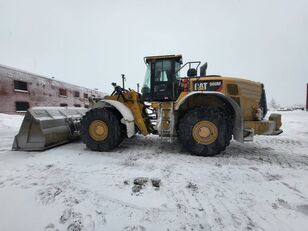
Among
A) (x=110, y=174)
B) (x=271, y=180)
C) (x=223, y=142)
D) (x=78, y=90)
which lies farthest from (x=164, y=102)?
(x=78, y=90)

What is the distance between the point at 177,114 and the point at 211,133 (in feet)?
3.17

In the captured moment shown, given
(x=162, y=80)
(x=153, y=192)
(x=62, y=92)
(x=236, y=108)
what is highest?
(x=62, y=92)

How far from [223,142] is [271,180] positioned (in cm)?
137

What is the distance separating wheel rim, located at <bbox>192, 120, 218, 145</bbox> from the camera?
443 centimetres

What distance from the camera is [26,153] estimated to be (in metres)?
4.67

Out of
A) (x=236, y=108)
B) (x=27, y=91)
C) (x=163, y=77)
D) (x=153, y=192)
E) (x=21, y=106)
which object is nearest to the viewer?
(x=153, y=192)

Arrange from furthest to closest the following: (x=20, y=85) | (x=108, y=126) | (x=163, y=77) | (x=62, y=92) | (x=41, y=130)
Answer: (x=62, y=92)
(x=20, y=85)
(x=163, y=77)
(x=108, y=126)
(x=41, y=130)

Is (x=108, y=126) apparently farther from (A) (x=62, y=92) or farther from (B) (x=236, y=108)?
(A) (x=62, y=92)

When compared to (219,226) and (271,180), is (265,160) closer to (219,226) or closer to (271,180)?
(271,180)

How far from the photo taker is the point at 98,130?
197 inches

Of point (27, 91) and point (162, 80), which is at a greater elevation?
point (27, 91)

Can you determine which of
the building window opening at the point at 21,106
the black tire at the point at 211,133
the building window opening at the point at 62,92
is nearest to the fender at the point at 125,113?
the black tire at the point at 211,133

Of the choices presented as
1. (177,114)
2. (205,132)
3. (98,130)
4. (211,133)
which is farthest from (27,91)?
(211,133)

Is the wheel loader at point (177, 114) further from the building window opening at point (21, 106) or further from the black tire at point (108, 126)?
the building window opening at point (21, 106)
